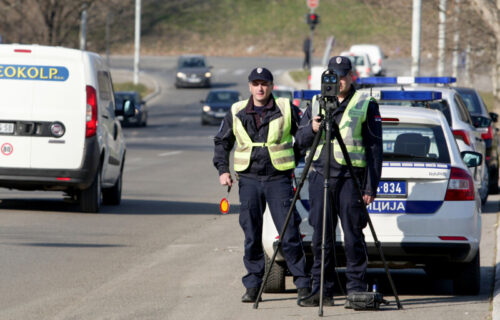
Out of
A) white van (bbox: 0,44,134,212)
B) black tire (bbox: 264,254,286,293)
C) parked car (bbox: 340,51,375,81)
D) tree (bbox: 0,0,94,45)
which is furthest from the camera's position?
parked car (bbox: 340,51,375,81)

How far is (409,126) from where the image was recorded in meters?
9.24

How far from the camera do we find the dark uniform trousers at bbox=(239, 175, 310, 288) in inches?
321

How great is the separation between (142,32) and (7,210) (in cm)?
7313

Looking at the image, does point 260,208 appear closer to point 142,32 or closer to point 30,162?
point 30,162

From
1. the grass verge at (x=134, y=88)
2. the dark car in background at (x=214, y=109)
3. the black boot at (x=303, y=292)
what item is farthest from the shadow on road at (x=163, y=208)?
the grass verge at (x=134, y=88)

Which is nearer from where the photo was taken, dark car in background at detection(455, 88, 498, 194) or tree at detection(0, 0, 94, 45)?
dark car in background at detection(455, 88, 498, 194)

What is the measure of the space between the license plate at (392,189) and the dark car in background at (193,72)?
5304 centimetres

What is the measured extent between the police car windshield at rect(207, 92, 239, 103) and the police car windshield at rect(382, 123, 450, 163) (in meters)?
34.7

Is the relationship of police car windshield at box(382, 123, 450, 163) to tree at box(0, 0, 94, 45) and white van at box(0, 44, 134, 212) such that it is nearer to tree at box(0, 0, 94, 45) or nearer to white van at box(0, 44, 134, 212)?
white van at box(0, 44, 134, 212)

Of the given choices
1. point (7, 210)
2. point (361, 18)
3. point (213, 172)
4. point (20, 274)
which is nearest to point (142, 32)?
point (361, 18)

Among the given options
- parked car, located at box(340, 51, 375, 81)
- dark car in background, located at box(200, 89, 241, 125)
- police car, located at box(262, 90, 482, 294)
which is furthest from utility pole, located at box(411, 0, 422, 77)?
police car, located at box(262, 90, 482, 294)

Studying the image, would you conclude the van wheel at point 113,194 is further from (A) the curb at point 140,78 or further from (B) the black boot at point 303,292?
(A) the curb at point 140,78

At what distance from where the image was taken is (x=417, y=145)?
9.01 m

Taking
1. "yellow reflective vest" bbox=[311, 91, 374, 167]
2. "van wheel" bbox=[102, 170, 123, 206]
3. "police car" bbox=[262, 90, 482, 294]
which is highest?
"yellow reflective vest" bbox=[311, 91, 374, 167]
